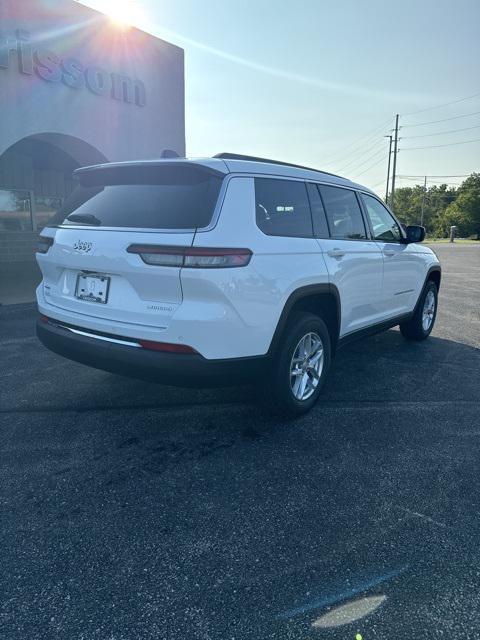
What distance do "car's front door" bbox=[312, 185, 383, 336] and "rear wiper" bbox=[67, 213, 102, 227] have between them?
1689 millimetres

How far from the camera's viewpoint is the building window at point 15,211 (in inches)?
490

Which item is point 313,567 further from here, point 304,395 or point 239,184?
point 239,184

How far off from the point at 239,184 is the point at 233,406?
1810 millimetres

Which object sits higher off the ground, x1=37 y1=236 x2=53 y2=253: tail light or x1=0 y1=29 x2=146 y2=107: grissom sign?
x1=0 y1=29 x2=146 y2=107: grissom sign

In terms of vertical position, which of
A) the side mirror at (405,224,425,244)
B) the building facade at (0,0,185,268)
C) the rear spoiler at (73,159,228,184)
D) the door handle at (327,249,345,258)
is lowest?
the door handle at (327,249,345,258)

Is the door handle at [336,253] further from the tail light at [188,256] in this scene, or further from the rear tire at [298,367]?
the tail light at [188,256]

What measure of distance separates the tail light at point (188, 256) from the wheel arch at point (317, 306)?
2.00 feet

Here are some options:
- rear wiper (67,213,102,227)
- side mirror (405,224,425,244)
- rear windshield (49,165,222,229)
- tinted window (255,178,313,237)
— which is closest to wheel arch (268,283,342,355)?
tinted window (255,178,313,237)

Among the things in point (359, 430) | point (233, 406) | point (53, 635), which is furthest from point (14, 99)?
point (53, 635)

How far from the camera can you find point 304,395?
3.71m

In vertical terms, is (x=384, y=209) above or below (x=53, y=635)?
above

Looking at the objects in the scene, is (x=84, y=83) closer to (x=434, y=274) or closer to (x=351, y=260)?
(x=434, y=274)

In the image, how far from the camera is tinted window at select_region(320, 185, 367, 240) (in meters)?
4.01

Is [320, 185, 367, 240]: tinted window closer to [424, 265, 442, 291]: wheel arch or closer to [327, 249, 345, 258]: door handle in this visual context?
[327, 249, 345, 258]: door handle
